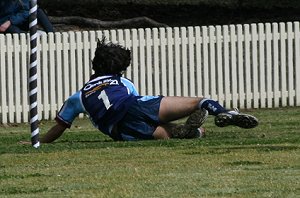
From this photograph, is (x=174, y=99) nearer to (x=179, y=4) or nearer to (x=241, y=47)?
(x=241, y=47)

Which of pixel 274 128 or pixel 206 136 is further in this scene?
pixel 274 128

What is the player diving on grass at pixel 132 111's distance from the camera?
13227 millimetres

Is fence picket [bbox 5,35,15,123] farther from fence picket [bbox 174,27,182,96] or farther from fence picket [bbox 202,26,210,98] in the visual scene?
fence picket [bbox 202,26,210,98]

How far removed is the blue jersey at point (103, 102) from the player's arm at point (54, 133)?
0.09 metres

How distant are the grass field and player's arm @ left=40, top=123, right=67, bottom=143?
0.46ft

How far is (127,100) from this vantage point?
43.6 feet

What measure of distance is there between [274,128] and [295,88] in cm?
397

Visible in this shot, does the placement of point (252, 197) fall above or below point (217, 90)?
above

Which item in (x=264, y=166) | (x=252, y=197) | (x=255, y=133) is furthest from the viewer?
(x=255, y=133)

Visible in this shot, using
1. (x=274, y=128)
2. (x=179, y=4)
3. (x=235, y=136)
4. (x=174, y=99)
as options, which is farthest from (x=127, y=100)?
(x=179, y=4)

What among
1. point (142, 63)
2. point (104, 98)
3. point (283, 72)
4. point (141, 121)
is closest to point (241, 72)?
point (283, 72)

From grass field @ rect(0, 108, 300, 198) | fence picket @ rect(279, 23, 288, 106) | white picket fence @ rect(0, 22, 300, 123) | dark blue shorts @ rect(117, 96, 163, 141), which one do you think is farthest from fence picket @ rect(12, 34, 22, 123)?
dark blue shorts @ rect(117, 96, 163, 141)

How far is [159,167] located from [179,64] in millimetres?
7831

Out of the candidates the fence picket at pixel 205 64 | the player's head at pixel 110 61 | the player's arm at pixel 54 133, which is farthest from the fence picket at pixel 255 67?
the player's arm at pixel 54 133
